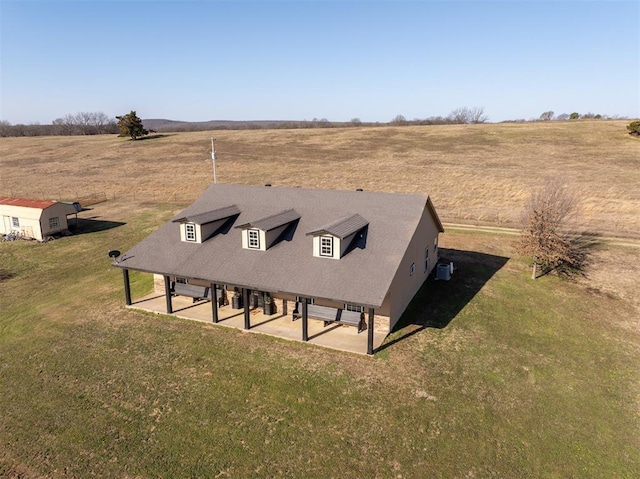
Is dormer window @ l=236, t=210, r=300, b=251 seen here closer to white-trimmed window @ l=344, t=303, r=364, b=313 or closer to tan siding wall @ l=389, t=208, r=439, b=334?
white-trimmed window @ l=344, t=303, r=364, b=313

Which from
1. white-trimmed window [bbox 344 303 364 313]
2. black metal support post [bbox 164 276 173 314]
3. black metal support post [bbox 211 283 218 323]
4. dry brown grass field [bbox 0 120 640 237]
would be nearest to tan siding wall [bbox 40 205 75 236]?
dry brown grass field [bbox 0 120 640 237]

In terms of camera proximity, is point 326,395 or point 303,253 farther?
point 303,253

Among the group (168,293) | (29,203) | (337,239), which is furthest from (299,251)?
(29,203)

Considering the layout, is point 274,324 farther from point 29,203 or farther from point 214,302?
point 29,203

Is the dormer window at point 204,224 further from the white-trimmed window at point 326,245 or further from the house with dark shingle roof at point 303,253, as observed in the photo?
the white-trimmed window at point 326,245

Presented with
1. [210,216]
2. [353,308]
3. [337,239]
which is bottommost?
[353,308]

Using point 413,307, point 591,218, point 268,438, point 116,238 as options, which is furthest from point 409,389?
point 591,218

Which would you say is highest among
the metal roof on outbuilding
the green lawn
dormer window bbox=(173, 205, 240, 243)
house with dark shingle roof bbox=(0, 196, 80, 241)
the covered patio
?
dormer window bbox=(173, 205, 240, 243)
